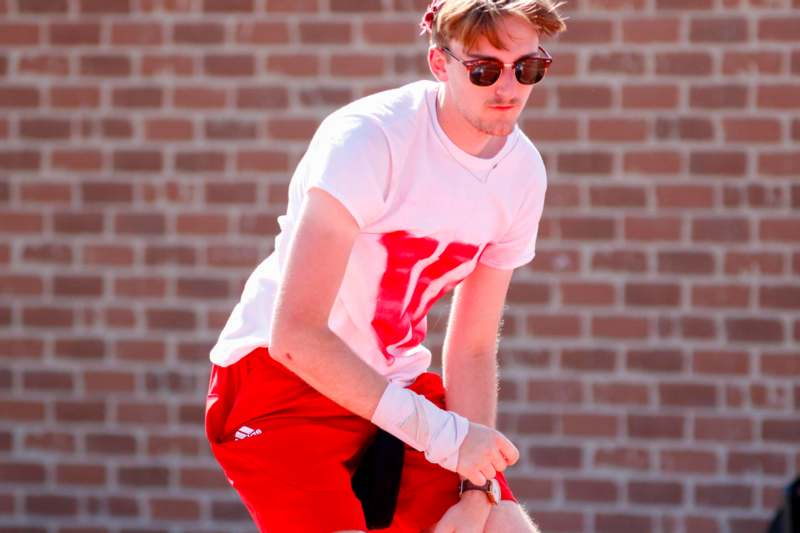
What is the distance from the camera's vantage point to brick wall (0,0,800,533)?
Answer: 17.5ft

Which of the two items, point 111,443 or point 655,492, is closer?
point 655,492

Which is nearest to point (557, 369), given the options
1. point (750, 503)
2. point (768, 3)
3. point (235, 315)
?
point (750, 503)

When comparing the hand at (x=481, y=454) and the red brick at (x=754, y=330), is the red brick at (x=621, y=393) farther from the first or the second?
the hand at (x=481, y=454)

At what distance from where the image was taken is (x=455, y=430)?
2.87 meters

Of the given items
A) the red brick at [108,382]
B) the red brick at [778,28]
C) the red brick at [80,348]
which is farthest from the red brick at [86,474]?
the red brick at [778,28]

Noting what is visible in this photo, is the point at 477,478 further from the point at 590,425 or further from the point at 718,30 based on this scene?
the point at 718,30

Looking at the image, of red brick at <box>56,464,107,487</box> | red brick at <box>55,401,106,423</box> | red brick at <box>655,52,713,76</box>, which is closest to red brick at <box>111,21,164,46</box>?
red brick at <box>55,401,106,423</box>

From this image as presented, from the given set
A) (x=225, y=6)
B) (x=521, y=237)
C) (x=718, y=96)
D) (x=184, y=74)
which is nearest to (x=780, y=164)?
(x=718, y=96)

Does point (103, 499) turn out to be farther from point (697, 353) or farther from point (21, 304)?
point (697, 353)

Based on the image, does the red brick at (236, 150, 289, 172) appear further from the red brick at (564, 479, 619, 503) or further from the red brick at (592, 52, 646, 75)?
the red brick at (564, 479, 619, 503)

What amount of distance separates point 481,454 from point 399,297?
407 mm

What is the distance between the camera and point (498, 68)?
9.41 feet

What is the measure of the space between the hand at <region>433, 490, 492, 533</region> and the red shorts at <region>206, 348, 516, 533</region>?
0.26 ft

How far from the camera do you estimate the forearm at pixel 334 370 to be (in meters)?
2.77
